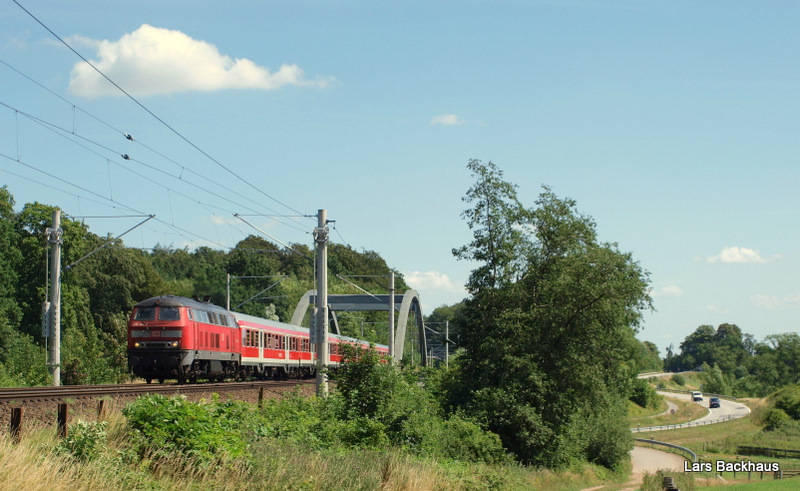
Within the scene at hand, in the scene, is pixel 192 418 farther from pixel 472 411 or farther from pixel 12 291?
pixel 12 291

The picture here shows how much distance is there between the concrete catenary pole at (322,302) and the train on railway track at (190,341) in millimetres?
629

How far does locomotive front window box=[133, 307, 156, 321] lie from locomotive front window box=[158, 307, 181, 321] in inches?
12.7

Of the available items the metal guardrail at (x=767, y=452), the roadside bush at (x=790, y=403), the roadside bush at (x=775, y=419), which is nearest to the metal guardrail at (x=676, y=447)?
the metal guardrail at (x=767, y=452)

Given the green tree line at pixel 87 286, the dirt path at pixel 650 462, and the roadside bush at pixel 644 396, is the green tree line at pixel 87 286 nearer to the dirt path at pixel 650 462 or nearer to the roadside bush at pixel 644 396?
the dirt path at pixel 650 462

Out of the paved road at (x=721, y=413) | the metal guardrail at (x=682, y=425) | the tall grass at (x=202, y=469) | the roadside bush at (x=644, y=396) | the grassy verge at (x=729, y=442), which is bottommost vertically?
the paved road at (x=721, y=413)

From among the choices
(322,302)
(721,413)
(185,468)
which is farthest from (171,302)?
(721,413)

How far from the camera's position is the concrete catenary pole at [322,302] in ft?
85.2

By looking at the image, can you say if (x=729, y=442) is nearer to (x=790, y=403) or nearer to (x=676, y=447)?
(x=676, y=447)

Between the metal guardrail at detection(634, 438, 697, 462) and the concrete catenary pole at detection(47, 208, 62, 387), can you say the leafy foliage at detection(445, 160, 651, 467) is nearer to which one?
the concrete catenary pole at detection(47, 208, 62, 387)

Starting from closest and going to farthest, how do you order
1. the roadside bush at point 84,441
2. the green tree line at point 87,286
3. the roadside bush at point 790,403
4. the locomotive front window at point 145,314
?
1. the roadside bush at point 84,441
2. the locomotive front window at point 145,314
3. the green tree line at point 87,286
4. the roadside bush at point 790,403

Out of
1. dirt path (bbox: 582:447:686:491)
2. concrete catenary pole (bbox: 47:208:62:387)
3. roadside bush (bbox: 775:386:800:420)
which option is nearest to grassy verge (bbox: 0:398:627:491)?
concrete catenary pole (bbox: 47:208:62:387)

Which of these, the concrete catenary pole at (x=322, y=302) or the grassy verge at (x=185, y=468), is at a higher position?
the concrete catenary pole at (x=322, y=302)

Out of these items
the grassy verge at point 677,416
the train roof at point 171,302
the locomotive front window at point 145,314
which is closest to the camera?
the train roof at point 171,302

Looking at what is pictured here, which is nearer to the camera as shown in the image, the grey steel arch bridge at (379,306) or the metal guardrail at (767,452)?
the metal guardrail at (767,452)
